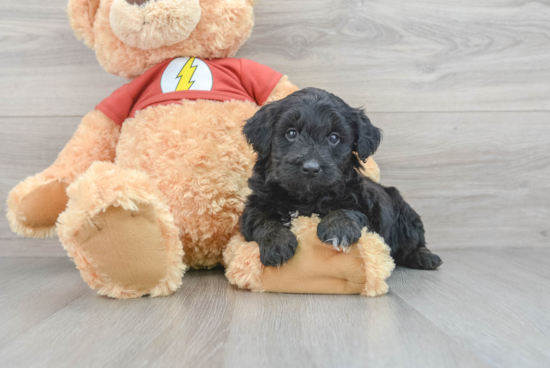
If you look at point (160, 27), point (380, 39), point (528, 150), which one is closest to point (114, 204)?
point (160, 27)

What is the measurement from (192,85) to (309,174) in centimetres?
62

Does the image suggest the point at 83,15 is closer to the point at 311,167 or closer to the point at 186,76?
the point at 186,76

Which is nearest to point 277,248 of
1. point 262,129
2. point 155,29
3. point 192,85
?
point 262,129

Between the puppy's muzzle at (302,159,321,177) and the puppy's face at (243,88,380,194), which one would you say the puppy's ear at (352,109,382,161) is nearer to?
the puppy's face at (243,88,380,194)

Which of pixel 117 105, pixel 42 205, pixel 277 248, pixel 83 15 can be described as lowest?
pixel 42 205

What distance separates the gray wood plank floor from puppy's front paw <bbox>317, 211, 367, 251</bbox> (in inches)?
6.6

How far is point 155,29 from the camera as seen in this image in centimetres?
140

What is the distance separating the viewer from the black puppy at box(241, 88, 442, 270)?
1.17 metres

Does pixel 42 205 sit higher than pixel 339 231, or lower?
lower

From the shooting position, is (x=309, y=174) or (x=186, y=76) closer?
(x=309, y=174)

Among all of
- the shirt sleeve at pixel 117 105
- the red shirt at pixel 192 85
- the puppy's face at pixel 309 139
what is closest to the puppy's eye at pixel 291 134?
the puppy's face at pixel 309 139

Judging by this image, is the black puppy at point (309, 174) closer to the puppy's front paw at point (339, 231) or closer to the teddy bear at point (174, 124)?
the puppy's front paw at point (339, 231)

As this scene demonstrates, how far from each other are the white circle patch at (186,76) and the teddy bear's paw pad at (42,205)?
0.53m

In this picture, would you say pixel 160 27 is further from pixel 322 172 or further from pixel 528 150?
pixel 528 150
